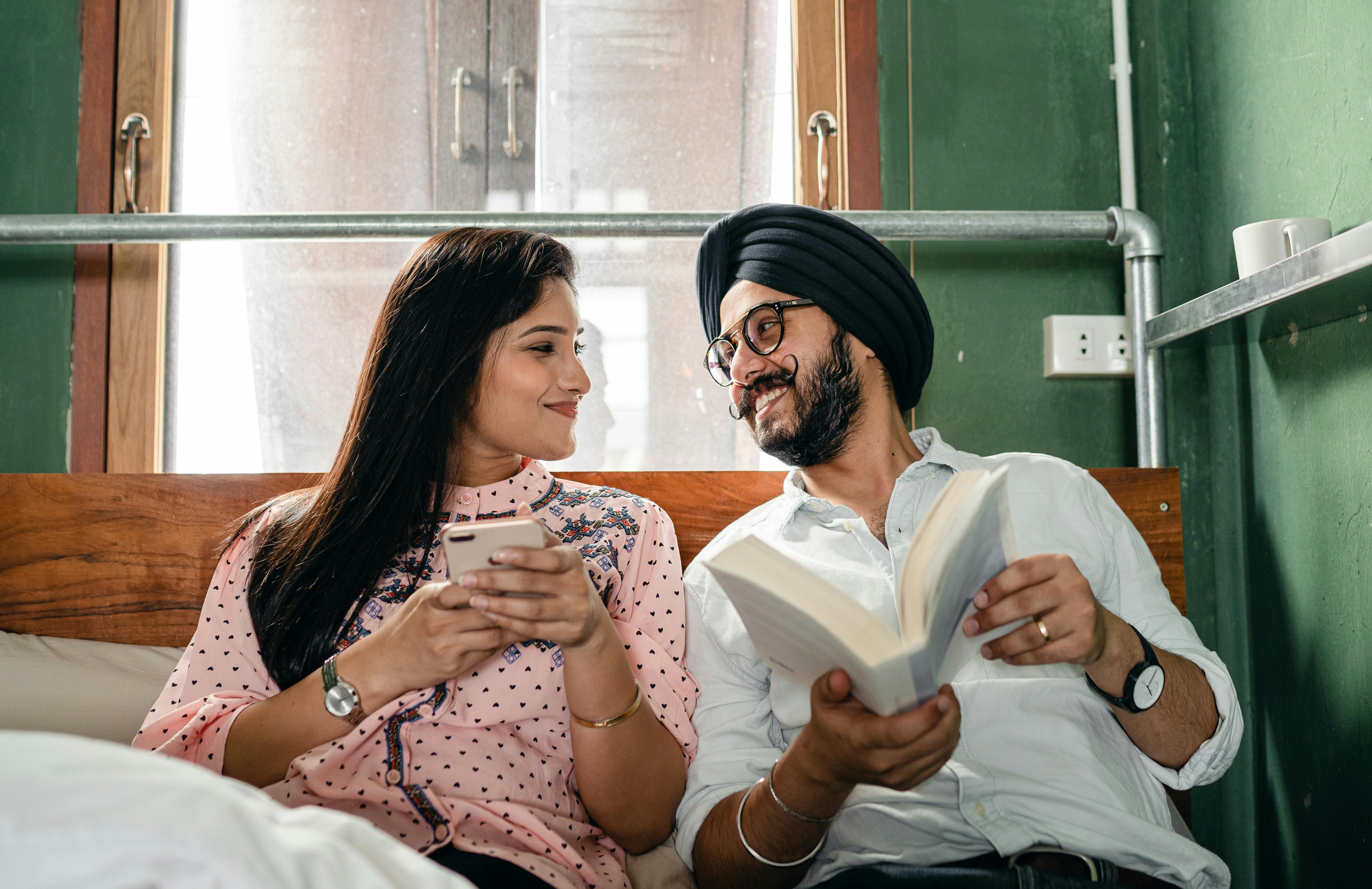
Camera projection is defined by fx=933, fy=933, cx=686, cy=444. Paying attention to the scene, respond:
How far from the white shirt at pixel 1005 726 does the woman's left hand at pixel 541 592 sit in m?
0.23

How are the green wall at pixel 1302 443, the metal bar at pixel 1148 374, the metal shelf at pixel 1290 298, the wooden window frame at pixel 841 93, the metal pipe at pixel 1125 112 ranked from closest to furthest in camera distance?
the metal shelf at pixel 1290 298, the green wall at pixel 1302 443, the metal bar at pixel 1148 374, the metal pipe at pixel 1125 112, the wooden window frame at pixel 841 93

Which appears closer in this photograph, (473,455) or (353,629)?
(353,629)

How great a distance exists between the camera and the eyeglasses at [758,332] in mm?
1227

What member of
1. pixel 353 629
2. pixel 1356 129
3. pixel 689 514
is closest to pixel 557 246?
pixel 689 514

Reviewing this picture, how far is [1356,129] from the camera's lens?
3.61 feet

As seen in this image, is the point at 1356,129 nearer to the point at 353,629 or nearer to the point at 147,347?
the point at 353,629

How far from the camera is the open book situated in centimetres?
62

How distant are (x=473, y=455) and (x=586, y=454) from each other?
574mm

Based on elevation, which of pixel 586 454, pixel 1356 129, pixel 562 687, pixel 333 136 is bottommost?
pixel 562 687

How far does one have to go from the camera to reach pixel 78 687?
105 cm

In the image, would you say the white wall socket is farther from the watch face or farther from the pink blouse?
the watch face

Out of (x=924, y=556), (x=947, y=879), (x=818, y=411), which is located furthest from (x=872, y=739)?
(x=818, y=411)

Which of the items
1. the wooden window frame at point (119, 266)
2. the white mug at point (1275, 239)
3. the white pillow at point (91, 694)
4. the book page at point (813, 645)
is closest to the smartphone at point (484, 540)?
the book page at point (813, 645)

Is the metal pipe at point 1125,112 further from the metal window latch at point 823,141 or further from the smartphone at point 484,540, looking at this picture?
the smartphone at point 484,540
